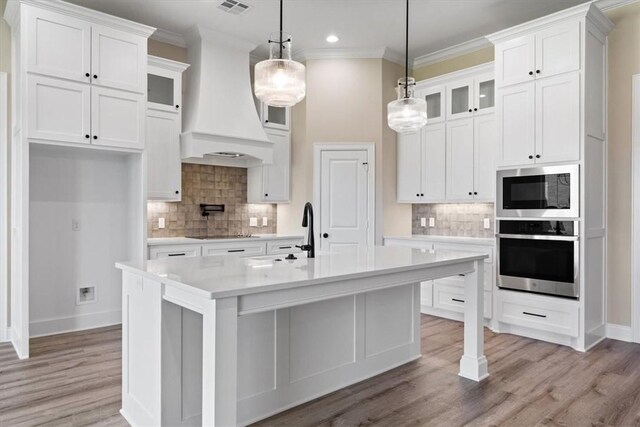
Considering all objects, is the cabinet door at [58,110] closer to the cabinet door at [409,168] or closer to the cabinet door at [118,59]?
the cabinet door at [118,59]

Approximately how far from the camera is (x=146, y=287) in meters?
2.25

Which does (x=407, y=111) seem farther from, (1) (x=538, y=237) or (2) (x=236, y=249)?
(2) (x=236, y=249)

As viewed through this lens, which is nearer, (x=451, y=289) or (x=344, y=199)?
(x=451, y=289)

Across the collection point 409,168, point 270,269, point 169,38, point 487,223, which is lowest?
point 270,269

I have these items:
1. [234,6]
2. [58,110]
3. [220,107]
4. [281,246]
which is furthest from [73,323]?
[234,6]

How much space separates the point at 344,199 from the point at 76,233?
2.96 meters

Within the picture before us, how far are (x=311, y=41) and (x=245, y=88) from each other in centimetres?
96

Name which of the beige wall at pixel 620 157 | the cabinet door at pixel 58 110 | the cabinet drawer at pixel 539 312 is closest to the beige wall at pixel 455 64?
the beige wall at pixel 620 157

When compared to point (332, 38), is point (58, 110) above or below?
below

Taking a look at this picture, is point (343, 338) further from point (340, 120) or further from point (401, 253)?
point (340, 120)

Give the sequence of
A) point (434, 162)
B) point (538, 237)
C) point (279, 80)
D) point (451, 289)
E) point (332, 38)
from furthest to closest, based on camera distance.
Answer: point (434, 162) < point (332, 38) < point (451, 289) < point (538, 237) < point (279, 80)

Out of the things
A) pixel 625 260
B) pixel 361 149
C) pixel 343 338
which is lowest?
pixel 343 338

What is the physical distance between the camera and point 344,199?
548 cm

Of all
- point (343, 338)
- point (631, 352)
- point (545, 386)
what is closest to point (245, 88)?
Result: point (343, 338)
